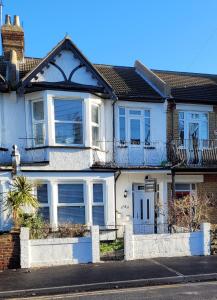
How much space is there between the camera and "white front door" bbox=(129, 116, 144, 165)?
1744cm

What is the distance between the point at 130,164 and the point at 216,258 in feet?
19.4

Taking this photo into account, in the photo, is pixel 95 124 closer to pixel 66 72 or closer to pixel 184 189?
pixel 66 72

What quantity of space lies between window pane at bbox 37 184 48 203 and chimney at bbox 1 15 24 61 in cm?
599

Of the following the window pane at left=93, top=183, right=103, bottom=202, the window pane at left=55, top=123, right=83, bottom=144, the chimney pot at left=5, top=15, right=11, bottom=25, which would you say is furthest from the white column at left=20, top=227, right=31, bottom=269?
the chimney pot at left=5, top=15, right=11, bottom=25

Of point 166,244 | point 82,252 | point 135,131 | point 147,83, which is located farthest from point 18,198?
point 147,83

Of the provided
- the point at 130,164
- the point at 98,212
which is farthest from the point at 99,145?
the point at 98,212

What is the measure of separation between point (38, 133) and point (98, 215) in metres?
4.04

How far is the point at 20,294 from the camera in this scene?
29.5ft

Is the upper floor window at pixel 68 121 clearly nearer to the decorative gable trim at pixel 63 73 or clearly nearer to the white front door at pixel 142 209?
the decorative gable trim at pixel 63 73

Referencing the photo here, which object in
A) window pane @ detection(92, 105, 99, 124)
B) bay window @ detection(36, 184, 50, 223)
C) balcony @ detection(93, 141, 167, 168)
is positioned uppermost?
window pane @ detection(92, 105, 99, 124)

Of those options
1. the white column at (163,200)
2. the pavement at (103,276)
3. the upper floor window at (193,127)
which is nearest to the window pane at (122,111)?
the upper floor window at (193,127)

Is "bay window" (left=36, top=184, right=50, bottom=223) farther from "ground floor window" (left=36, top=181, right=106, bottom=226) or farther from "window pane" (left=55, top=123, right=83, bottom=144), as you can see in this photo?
"window pane" (left=55, top=123, right=83, bottom=144)

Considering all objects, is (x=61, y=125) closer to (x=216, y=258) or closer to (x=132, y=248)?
(x=132, y=248)

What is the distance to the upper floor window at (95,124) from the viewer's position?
54.3 feet
